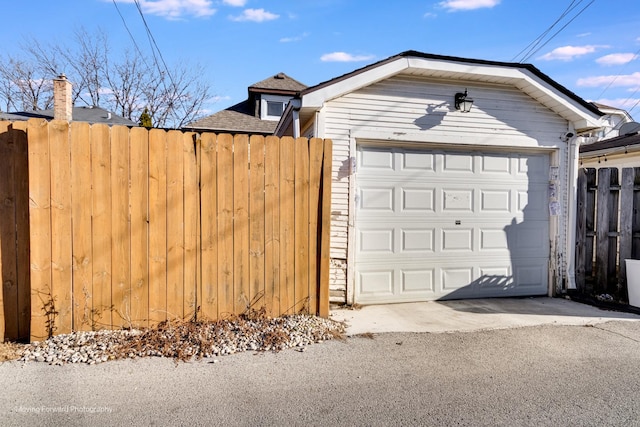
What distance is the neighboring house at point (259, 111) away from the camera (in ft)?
53.7

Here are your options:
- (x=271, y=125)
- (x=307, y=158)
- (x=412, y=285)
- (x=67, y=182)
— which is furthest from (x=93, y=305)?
(x=271, y=125)

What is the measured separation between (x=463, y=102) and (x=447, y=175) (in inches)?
42.1

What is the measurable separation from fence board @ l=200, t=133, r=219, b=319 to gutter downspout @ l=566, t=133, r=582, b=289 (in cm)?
542

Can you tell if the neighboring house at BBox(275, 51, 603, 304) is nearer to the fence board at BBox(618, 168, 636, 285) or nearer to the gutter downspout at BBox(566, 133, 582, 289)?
the gutter downspout at BBox(566, 133, 582, 289)

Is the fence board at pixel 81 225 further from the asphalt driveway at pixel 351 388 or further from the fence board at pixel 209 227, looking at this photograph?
the fence board at pixel 209 227

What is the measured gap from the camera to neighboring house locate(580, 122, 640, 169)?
8906 mm

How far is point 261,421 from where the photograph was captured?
2.77 m

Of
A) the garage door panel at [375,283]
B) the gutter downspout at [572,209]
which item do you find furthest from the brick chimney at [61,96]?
the gutter downspout at [572,209]

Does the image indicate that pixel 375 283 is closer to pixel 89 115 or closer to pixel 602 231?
pixel 602 231

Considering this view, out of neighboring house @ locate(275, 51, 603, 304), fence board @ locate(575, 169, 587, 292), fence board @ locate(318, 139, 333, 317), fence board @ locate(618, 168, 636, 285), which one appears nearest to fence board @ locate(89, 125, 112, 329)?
fence board @ locate(318, 139, 333, 317)

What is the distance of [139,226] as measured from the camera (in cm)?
420

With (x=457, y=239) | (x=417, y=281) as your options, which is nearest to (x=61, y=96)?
(x=417, y=281)

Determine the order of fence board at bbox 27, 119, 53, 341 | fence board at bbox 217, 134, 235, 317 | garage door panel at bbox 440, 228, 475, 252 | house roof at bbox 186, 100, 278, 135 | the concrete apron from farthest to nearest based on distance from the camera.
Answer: house roof at bbox 186, 100, 278, 135
garage door panel at bbox 440, 228, 475, 252
the concrete apron
fence board at bbox 217, 134, 235, 317
fence board at bbox 27, 119, 53, 341

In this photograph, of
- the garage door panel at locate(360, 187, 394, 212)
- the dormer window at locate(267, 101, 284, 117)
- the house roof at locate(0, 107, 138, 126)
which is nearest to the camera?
the garage door panel at locate(360, 187, 394, 212)
